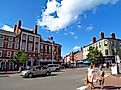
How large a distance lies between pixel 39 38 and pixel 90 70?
54842 millimetres

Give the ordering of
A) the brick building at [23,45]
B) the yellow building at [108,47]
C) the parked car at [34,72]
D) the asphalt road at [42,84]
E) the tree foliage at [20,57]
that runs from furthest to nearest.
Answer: the yellow building at [108,47], the brick building at [23,45], the tree foliage at [20,57], the parked car at [34,72], the asphalt road at [42,84]

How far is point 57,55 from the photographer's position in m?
76.2

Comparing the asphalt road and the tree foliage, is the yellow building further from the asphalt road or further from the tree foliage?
the asphalt road

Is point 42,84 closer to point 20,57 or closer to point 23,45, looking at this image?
point 20,57

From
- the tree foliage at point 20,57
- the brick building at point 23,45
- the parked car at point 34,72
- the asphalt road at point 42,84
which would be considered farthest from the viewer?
the brick building at point 23,45

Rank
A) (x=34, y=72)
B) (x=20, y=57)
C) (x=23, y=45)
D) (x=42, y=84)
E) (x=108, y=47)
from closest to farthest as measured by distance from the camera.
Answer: (x=42, y=84), (x=34, y=72), (x=20, y=57), (x=23, y=45), (x=108, y=47)

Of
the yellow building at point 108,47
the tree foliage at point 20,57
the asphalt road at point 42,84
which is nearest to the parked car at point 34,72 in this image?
the asphalt road at point 42,84

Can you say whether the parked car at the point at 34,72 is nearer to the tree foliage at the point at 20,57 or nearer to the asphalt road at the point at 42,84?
the asphalt road at the point at 42,84

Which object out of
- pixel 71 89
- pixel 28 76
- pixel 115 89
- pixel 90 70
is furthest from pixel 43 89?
pixel 28 76

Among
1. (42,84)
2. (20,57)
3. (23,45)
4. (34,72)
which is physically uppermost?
(23,45)

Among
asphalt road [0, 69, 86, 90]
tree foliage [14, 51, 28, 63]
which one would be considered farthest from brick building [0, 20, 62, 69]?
asphalt road [0, 69, 86, 90]

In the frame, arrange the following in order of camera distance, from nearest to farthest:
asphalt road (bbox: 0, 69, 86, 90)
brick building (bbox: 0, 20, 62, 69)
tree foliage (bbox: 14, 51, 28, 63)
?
asphalt road (bbox: 0, 69, 86, 90) < tree foliage (bbox: 14, 51, 28, 63) < brick building (bbox: 0, 20, 62, 69)

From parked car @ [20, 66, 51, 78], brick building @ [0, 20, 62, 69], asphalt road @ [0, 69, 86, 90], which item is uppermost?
brick building @ [0, 20, 62, 69]

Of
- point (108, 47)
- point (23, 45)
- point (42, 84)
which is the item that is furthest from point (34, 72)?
point (108, 47)
